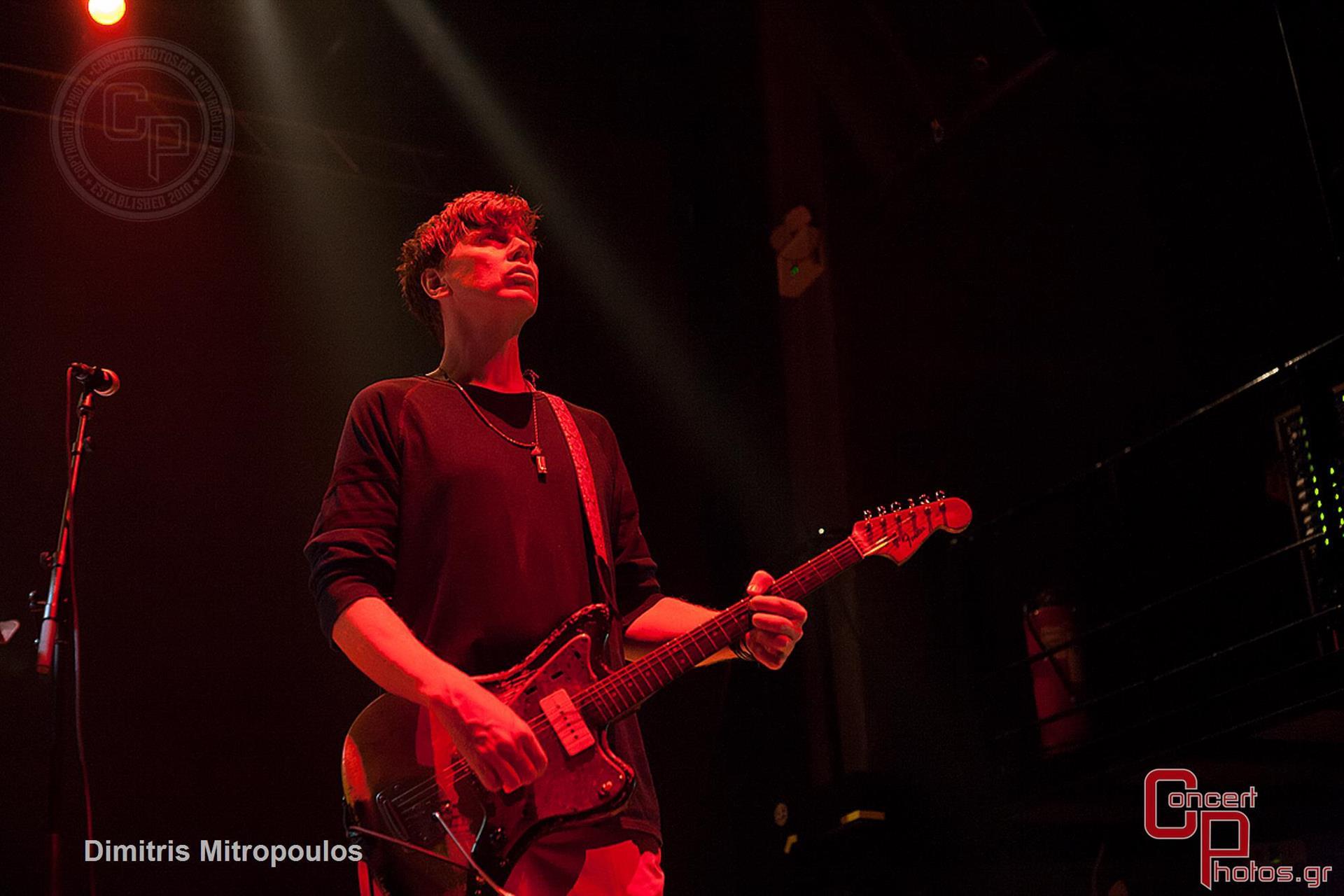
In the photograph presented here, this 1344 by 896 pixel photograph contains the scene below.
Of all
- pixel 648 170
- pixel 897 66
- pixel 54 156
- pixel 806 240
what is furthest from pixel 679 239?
pixel 54 156

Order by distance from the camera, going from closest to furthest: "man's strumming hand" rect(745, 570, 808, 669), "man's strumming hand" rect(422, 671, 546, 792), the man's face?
"man's strumming hand" rect(422, 671, 546, 792)
"man's strumming hand" rect(745, 570, 808, 669)
the man's face

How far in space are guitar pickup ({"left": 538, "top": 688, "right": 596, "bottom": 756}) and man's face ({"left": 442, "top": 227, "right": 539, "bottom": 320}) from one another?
0.90 m

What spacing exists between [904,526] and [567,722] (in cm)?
106

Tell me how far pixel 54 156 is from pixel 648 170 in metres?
3.14

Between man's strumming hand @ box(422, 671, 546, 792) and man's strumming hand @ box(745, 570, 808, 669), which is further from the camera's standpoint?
man's strumming hand @ box(745, 570, 808, 669)

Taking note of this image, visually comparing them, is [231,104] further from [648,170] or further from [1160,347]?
[1160,347]

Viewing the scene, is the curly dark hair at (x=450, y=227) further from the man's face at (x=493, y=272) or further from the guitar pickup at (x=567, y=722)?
the guitar pickup at (x=567, y=722)

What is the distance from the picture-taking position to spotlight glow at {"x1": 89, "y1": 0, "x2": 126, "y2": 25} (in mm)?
6156

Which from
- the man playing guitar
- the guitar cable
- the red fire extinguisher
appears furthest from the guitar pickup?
the red fire extinguisher

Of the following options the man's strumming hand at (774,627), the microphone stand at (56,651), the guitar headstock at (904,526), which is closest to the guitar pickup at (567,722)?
the man's strumming hand at (774,627)

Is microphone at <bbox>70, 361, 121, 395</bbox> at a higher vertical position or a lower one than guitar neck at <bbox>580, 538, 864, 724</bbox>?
higher

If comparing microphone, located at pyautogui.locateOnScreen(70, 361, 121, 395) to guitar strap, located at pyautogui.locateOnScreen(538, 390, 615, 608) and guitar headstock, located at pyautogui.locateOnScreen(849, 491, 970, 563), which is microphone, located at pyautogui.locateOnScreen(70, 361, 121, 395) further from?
guitar headstock, located at pyautogui.locateOnScreen(849, 491, 970, 563)

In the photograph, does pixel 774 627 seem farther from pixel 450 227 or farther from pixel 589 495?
pixel 450 227

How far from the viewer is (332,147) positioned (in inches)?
262
